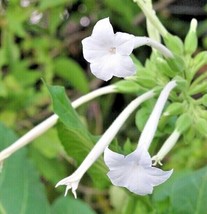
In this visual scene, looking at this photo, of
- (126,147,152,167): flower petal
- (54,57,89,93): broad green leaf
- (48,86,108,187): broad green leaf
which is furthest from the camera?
(54,57,89,93): broad green leaf

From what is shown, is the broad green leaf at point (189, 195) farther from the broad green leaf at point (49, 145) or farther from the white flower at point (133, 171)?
the broad green leaf at point (49, 145)

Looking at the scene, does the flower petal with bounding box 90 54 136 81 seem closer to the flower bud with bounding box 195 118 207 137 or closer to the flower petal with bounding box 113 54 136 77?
the flower petal with bounding box 113 54 136 77

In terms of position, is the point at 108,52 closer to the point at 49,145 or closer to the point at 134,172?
the point at 134,172

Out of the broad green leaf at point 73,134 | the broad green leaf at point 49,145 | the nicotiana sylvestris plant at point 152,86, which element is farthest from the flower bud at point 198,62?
the broad green leaf at point 49,145

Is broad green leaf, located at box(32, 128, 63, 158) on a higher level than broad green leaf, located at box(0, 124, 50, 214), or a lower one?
lower

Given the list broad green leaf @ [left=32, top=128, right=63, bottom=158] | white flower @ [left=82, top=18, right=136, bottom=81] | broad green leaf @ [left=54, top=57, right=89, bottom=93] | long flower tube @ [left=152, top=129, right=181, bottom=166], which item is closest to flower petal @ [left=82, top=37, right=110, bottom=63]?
white flower @ [left=82, top=18, right=136, bottom=81]

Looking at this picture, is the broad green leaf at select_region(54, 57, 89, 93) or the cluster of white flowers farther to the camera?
the broad green leaf at select_region(54, 57, 89, 93)

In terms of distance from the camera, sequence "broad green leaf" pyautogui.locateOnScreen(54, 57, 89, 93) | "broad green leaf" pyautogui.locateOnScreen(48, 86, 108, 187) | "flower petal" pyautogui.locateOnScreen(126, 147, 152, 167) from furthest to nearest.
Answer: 1. "broad green leaf" pyautogui.locateOnScreen(54, 57, 89, 93)
2. "broad green leaf" pyautogui.locateOnScreen(48, 86, 108, 187)
3. "flower petal" pyautogui.locateOnScreen(126, 147, 152, 167)
